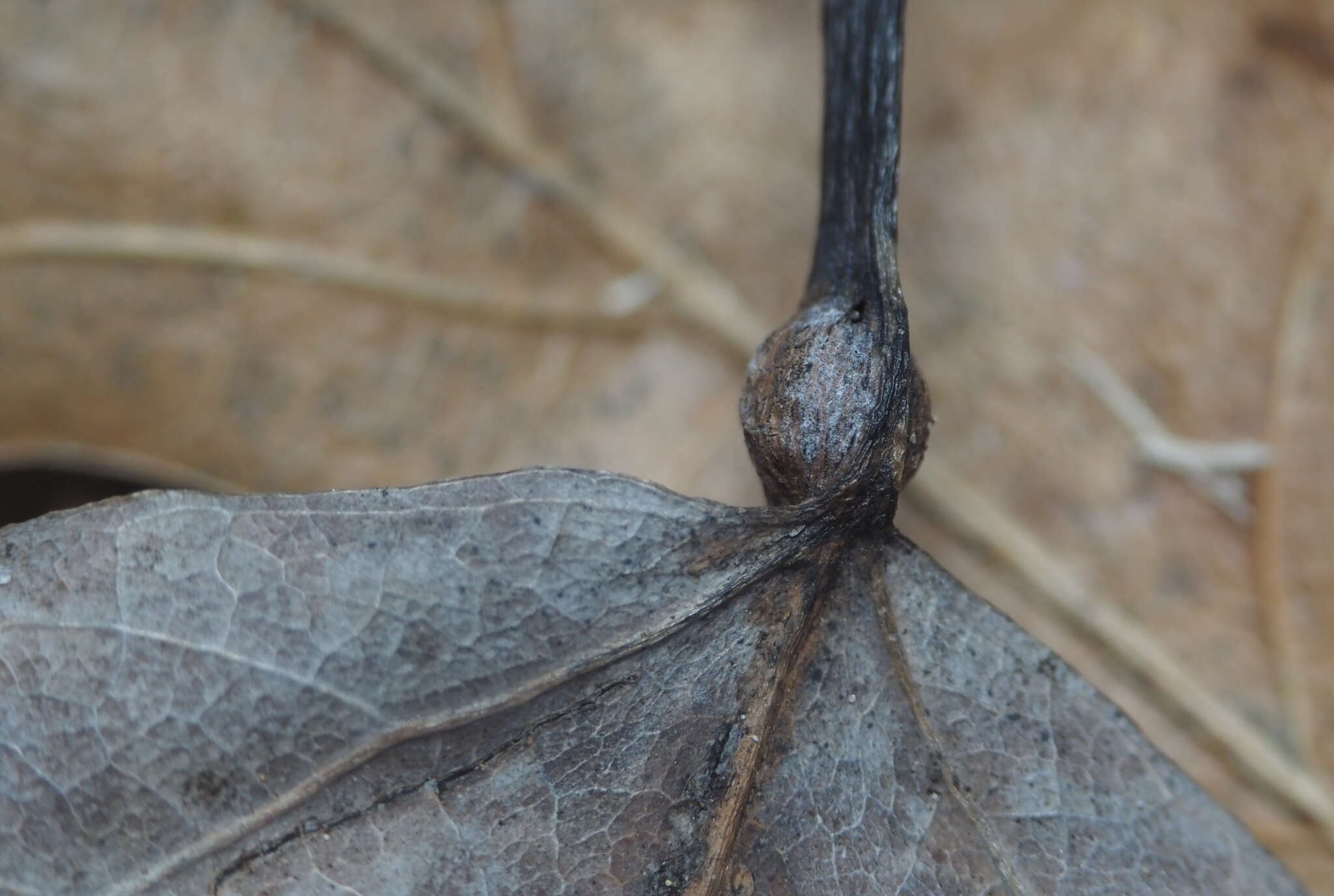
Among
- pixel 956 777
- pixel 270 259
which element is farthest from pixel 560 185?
pixel 956 777

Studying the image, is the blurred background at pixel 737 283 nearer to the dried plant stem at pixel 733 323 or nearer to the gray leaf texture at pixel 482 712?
the dried plant stem at pixel 733 323

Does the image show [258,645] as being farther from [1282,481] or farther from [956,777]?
[1282,481]

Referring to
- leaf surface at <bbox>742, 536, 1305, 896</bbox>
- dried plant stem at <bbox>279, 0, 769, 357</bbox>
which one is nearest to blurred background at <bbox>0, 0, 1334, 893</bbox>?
dried plant stem at <bbox>279, 0, 769, 357</bbox>

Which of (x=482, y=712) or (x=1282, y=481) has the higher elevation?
(x=1282, y=481)

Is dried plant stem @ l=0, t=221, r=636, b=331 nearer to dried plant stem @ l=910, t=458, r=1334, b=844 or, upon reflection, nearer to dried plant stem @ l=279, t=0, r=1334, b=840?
dried plant stem @ l=279, t=0, r=1334, b=840

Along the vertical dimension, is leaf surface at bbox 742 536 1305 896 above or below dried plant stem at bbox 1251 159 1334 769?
below

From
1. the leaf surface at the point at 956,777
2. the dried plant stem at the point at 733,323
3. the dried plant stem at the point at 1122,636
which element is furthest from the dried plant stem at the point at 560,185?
the leaf surface at the point at 956,777

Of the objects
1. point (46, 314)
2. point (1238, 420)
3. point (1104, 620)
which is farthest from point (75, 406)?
point (1238, 420)
